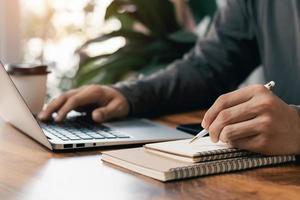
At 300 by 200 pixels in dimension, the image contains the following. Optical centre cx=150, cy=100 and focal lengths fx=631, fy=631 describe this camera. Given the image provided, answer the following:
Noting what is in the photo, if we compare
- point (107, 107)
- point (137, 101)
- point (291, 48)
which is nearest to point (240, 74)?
point (291, 48)

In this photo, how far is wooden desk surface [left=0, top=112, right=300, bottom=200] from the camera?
0.83 m

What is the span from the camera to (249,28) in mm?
1694

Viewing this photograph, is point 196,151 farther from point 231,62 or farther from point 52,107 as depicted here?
point 231,62

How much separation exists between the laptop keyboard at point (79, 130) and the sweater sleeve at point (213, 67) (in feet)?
0.92

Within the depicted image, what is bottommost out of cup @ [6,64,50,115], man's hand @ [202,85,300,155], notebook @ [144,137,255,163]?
notebook @ [144,137,255,163]

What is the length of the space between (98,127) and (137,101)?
0.22 metres

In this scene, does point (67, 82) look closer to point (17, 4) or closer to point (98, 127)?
point (17, 4)

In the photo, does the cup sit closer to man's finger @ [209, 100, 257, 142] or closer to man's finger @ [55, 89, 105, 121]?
man's finger @ [55, 89, 105, 121]

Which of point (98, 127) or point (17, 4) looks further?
point (17, 4)

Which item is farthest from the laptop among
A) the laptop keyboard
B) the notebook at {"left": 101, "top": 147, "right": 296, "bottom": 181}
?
the notebook at {"left": 101, "top": 147, "right": 296, "bottom": 181}

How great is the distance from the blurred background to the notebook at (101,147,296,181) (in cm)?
116

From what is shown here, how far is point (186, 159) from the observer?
0.92 m

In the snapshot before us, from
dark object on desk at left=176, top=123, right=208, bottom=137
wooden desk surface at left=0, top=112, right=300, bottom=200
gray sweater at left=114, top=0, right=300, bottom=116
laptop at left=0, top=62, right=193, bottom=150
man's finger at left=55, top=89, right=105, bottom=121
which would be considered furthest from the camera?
gray sweater at left=114, top=0, right=300, bottom=116

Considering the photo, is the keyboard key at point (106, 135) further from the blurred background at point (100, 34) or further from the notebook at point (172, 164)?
the blurred background at point (100, 34)
